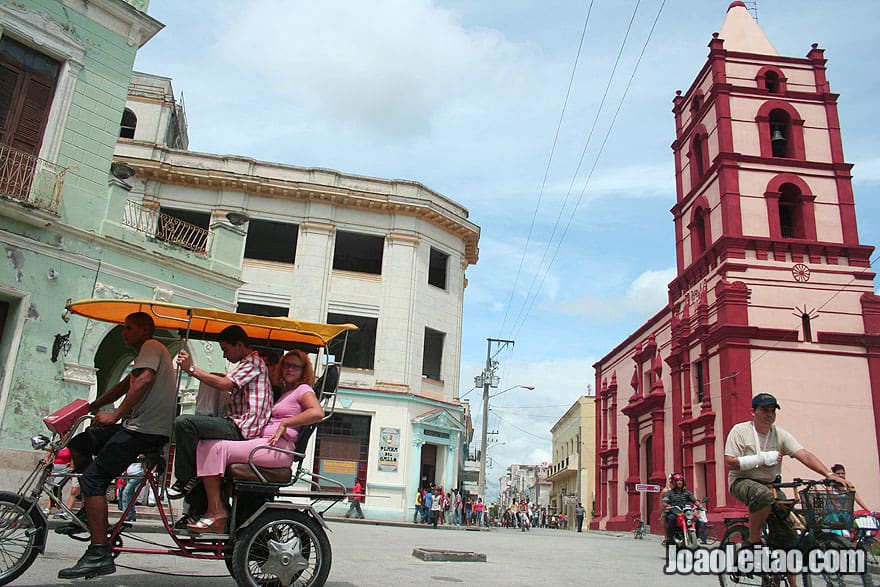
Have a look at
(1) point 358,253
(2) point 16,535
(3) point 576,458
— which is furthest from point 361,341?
(3) point 576,458

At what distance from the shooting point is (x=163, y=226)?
47.3 feet

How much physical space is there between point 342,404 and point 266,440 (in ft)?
68.7

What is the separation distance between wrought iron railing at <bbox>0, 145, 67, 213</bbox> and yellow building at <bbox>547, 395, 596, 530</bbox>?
4405 cm

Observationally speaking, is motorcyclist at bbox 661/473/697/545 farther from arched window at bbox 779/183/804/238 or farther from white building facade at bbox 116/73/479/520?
arched window at bbox 779/183/804/238

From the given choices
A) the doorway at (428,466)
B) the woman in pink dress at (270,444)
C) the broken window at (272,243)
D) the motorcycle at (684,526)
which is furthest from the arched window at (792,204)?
the woman in pink dress at (270,444)

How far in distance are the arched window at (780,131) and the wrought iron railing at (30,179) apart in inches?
996

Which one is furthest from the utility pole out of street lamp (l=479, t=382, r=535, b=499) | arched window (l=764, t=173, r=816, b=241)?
arched window (l=764, t=173, r=816, b=241)

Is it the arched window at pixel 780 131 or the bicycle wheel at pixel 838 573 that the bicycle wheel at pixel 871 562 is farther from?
the arched window at pixel 780 131

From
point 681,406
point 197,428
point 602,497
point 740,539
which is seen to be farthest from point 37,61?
point 602,497

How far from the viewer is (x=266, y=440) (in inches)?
205

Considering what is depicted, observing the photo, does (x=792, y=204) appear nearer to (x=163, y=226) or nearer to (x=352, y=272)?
(x=352, y=272)

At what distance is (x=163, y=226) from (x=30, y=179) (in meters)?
3.34

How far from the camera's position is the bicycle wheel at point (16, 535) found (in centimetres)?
478

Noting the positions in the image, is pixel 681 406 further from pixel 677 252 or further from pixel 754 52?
pixel 754 52
